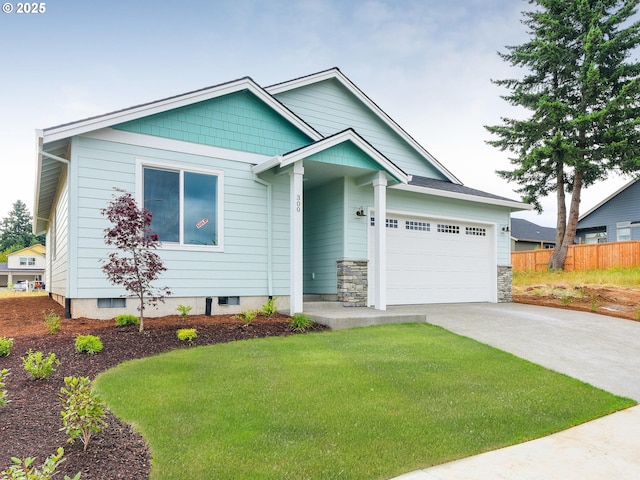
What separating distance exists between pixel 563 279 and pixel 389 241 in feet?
35.6

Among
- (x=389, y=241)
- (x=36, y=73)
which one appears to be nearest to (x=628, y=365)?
(x=389, y=241)

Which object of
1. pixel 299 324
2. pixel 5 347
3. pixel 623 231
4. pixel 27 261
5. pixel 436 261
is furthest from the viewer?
pixel 27 261

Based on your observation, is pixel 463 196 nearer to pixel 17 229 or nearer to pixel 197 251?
pixel 197 251

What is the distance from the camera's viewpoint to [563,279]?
18.3 metres

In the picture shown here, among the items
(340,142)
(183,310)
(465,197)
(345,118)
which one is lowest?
(183,310)

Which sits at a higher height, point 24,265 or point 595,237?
point 595,237

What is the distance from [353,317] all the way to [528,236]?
3072 cm

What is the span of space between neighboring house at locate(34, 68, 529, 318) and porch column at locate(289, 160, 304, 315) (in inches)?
0.9

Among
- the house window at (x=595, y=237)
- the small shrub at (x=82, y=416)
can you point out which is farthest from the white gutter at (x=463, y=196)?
the house window at (x=595, y=237)

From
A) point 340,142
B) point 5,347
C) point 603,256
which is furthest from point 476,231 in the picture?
point 5,347

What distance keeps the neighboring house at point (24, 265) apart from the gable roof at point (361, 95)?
1932 inches

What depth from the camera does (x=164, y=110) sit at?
8.74m

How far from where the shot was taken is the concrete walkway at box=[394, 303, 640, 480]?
3.21m

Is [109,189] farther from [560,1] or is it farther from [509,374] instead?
[560,1]
